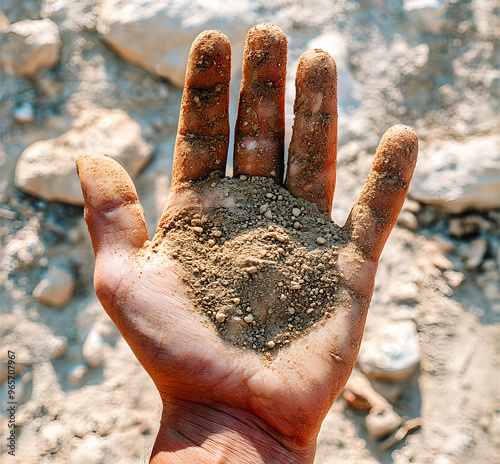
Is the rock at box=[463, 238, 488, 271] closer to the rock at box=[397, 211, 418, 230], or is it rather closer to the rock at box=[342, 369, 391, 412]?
the rock at box=[397, 211, 418, 230]

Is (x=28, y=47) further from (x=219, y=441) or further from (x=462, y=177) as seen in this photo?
(x=462, y=177)

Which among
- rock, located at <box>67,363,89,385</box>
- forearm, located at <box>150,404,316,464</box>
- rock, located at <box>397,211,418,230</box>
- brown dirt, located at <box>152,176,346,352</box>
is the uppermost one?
brown dirt, located at <box>152,176,346,352</box>

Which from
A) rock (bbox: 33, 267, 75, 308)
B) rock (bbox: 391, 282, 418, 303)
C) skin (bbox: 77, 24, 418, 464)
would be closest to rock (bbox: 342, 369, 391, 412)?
rock (bbox: 391, 282, 418, 303)

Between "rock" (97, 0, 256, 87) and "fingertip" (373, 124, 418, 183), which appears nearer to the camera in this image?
"fingertip" (373, 124, 418, 183)

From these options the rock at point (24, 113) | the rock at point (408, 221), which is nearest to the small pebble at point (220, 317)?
the rock at point (408, 221)

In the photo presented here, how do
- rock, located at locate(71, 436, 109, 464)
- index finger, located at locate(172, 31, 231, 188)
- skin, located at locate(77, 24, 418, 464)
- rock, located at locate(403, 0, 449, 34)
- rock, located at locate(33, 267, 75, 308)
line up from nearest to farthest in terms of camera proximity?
skin, located at locate(77, 24, 418, 464) → index finger, located at locate(172, 31, 231, 188) → rock, located at locate(71, 436, 109, 464) → rock, located at locate(33, 267, 75, 308) → rock, located at locate(403, 0, 449, 34)

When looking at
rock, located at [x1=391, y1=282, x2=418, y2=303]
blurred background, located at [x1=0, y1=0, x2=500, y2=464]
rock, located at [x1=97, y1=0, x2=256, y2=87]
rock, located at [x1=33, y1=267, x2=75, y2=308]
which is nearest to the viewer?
blurred background, located at [x1=0, y1=0, x2=500, y2=464]

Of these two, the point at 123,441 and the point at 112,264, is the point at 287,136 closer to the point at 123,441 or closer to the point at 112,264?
the point at 112,264
